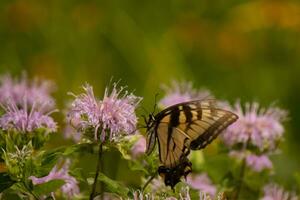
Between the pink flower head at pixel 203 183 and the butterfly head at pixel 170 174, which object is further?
the pink flower head at pixel 203 183

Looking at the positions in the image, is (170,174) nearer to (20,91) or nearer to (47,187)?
(47,187)

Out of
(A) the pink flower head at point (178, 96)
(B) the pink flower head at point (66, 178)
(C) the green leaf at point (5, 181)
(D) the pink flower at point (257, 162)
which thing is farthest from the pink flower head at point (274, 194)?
(C) the green leaf at point (5, 181)

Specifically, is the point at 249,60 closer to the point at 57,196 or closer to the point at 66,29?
the point at 66,29

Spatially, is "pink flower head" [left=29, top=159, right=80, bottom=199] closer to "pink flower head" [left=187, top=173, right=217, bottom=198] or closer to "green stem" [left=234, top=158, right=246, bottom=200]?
"pink flower head" [left=187, top=173, right=217, bottom=198]

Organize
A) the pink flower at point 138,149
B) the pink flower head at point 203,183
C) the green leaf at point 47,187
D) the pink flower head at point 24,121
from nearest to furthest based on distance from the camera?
the green leaf at point 47,187 → the pink flower head at point 24,121 → the pink flower at point 138,149 → the pink flower head at point 203,183

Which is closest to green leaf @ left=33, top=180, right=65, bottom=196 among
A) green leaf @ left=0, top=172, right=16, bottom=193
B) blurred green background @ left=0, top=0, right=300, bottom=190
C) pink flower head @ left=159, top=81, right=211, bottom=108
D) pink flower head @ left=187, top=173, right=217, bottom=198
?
green leaf @ left=0, top=172, right=16, bottom=193


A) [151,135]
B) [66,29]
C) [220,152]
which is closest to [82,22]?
[66,29]

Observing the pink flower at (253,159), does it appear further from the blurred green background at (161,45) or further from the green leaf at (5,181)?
the blurred green background at (161,45)
